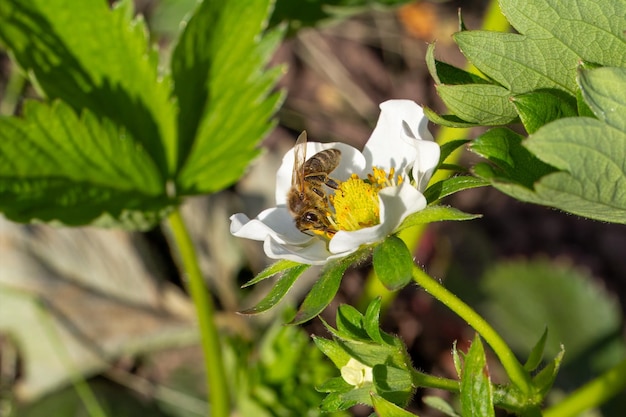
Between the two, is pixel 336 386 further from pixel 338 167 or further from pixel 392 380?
pixel 338 167

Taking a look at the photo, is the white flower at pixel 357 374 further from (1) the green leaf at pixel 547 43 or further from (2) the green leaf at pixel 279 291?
(1) the green leaf at pixel 547 43

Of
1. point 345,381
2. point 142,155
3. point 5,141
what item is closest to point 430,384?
point 345,381

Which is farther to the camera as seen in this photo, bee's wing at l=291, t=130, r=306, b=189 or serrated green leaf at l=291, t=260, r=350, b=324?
bee's wing at l=291, t=130, r=306, b=189

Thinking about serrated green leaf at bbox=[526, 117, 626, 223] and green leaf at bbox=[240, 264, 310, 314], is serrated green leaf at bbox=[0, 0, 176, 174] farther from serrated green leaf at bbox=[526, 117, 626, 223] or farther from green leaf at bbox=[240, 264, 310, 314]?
serrated green leaf at bbox=[526, 117, 626, 223]

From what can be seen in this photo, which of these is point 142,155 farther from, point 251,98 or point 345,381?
point 345,381

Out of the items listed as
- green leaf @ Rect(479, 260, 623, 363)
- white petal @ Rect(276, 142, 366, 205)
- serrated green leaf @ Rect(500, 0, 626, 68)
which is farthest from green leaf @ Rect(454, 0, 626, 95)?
green leaf @ Rect(479, 260, 623, 363)

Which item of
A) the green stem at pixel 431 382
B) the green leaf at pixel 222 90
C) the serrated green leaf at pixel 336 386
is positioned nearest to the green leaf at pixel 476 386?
the green stem at pixel 431 382
